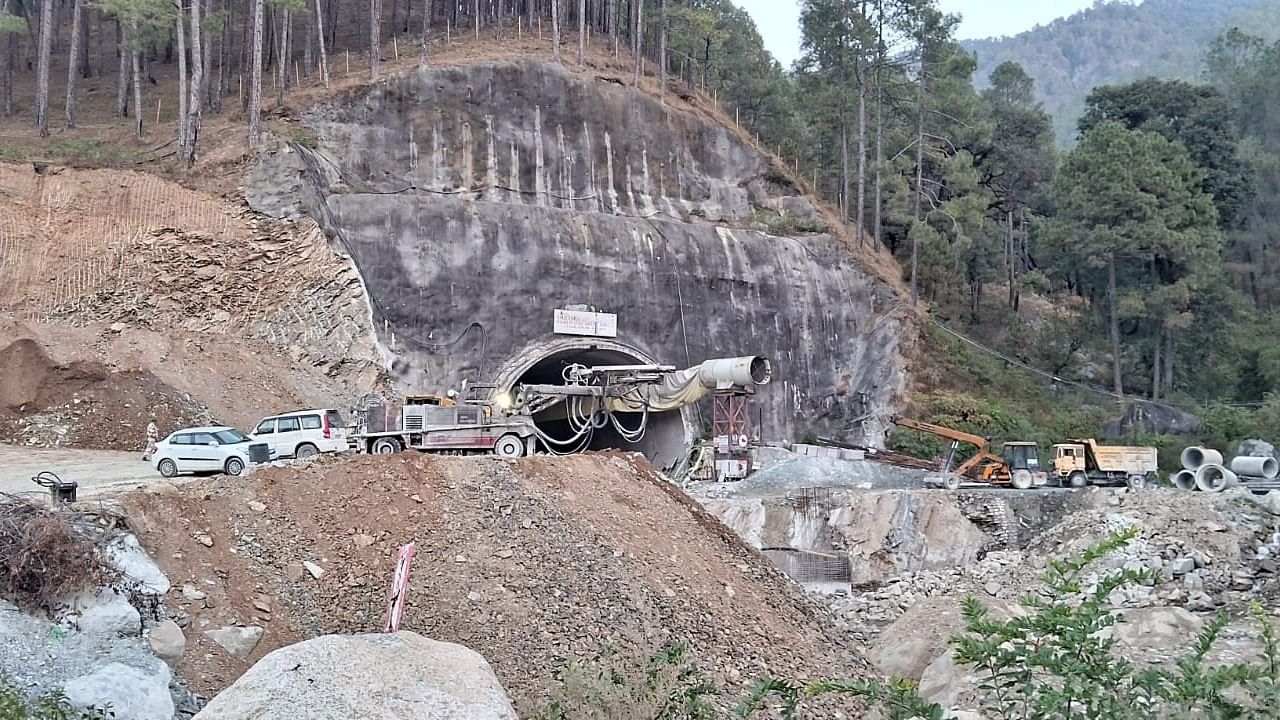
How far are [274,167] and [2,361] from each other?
Answer: 914 cm

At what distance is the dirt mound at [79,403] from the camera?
2388cm

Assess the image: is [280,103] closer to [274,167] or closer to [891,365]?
[274,167]

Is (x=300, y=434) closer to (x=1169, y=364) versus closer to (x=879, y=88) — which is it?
(x=879, y=88)

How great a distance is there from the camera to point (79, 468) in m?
20.5

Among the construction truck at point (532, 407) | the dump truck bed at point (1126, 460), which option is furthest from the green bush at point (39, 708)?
the dump truck bed at point (1126, 460)

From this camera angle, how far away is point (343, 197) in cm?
3034

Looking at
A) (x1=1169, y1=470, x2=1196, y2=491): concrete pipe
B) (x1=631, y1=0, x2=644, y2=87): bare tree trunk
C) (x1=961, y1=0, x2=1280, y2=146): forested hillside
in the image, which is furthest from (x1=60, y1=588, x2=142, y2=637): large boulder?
(x1=961, y1=0, x2=1280, y2=146): forested hillside

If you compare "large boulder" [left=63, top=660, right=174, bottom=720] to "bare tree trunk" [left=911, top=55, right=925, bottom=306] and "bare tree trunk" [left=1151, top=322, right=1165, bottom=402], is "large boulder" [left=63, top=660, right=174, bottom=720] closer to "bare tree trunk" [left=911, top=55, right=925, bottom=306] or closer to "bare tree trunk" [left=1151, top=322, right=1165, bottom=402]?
"bare tree trunk" [left=911, top=55, right=925, bottom=306]

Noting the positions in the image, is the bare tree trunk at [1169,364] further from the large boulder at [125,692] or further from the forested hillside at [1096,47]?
the forested hillside at [1096,47]

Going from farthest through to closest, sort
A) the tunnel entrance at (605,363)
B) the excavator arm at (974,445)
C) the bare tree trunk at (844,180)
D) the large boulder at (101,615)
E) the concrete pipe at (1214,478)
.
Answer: the bare tree trunk at (844,180) < the tunnel entrance at (605,363) < the excavator arm at (974,445) < the concrete pipe at (1214,478) < the large boulder at (101,615)

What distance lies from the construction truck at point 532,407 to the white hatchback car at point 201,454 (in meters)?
2.93

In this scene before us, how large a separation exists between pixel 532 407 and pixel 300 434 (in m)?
5.73

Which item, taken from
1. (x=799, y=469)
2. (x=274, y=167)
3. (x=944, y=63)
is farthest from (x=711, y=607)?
(x=944, y=63)

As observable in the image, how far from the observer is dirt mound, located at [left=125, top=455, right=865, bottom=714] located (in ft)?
41.0
